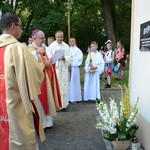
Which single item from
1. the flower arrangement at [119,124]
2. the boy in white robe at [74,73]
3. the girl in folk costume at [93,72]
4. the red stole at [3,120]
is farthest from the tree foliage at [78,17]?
the red stole at [3,120]

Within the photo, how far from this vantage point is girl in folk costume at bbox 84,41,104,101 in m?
9.47

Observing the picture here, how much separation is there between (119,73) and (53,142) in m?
9.54

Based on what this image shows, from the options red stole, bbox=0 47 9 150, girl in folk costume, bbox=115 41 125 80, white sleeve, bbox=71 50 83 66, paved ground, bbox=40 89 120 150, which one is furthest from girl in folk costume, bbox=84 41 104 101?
red stole, bbox=0 47 9 150

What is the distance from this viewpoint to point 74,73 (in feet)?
31.9

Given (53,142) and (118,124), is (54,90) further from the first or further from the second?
(118,124)

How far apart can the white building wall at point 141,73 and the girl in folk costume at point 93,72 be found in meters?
3.36

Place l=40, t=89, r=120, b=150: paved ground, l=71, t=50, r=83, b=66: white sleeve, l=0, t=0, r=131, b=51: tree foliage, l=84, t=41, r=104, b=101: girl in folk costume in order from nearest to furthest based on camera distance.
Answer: l=40, t=89, r=120, b=150: paved ground, l=84, t=41, r=104, b=101: girl in folk costume, l=71, t=50, r=83, b=66: white sleeve, l=0, t=0, r=131, b=51: tree foliage

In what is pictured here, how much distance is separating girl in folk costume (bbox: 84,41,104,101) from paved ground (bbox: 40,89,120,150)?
926 mm

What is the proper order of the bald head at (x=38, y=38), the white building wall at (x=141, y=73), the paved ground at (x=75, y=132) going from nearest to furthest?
the white building wall at (x=141, y=73), the paved ground at (x=75, y=132), the bald head at (x=38, y=38)

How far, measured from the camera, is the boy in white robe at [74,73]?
9641 mm

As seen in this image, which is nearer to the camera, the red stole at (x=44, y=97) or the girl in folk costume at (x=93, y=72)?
the red stole at (x=44, y=97)

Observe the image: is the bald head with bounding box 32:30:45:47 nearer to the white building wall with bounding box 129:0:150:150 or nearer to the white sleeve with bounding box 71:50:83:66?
the white building wall with bounding box 129:0:150:150

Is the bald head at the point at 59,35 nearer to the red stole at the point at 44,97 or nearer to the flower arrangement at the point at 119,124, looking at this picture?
the red stole at the point at 44,97

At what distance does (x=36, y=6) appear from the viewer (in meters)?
26.8
